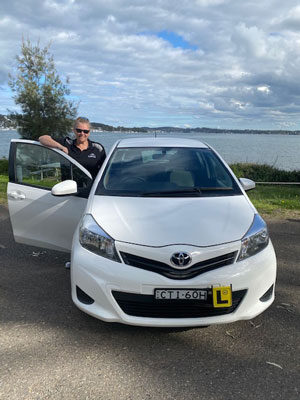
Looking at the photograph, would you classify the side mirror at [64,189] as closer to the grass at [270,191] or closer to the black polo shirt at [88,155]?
the black polo shirt at [88,155]

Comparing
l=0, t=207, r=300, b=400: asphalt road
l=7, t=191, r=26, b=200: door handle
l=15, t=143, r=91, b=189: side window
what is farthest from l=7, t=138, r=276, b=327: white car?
l=7, t=191, r=26, b=200: door handle

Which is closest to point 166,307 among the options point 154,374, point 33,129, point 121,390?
point 154,374

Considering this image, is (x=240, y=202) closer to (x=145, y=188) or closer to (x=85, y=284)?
(x=145, y=188)

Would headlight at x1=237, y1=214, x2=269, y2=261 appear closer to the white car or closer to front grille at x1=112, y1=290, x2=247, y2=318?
the white car

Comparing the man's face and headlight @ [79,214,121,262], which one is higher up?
the man's face

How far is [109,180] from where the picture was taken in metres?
3.86

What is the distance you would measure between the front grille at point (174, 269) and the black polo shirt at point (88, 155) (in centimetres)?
237

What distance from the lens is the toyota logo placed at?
2.69m

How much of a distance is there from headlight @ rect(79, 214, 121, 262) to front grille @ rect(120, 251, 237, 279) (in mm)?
102

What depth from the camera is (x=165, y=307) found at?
8.87 feet

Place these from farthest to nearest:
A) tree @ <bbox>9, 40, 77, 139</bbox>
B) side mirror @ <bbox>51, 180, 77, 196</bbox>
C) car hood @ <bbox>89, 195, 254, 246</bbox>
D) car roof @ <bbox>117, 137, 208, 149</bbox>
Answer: tree @ <bbox>9, 40, 77, 139</bbox> < car roof @ <bbox>117, 137, 208, 149</bbox> < side mirror @ <bbox>51, 180, 77, 196</bbox> < car hood @ <bbox>89, 195, 254, 246</bbox>

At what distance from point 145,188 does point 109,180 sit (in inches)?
Answer: 16.2

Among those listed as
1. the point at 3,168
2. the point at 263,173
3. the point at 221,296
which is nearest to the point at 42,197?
the point at 221,296

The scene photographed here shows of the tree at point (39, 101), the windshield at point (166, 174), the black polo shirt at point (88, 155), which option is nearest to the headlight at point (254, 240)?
the windshield at point (166, 174)
